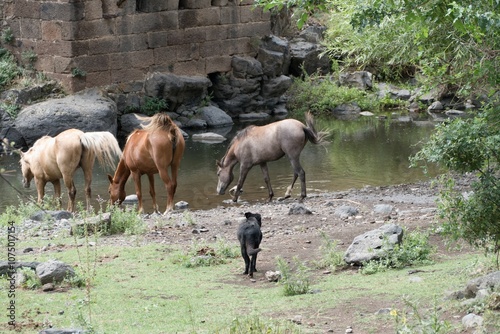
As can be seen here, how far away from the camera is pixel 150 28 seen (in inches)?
1003

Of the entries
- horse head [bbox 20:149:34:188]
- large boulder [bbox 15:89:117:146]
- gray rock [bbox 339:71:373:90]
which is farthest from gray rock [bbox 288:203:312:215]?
gray rock [bbox 339:71:373:90]

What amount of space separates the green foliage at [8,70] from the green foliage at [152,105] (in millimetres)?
3540

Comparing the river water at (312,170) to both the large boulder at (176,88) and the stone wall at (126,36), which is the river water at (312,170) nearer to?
the large boulder at (176,88)

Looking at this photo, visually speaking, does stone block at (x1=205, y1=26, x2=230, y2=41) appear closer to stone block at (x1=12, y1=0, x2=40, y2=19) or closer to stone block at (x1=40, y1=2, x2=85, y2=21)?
stone block at (x1=40, y1=2, x2=85, y2=21)

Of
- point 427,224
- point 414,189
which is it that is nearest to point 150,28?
point 414,189

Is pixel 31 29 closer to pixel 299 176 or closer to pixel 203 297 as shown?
pixel 299 176

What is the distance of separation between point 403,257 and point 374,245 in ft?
1.15

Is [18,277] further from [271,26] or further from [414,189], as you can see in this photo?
[271,26]

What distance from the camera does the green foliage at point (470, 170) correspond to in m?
7.34

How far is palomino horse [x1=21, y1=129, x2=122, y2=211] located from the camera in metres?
14.9

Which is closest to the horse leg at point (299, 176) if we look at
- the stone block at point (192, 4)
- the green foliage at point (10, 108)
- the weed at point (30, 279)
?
the weed at point (30, 279)

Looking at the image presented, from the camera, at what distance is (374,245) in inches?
357

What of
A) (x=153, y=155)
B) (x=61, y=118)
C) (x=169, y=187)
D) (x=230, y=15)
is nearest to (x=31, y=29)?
(x=61, y=118)

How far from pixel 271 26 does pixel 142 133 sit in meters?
16.6
